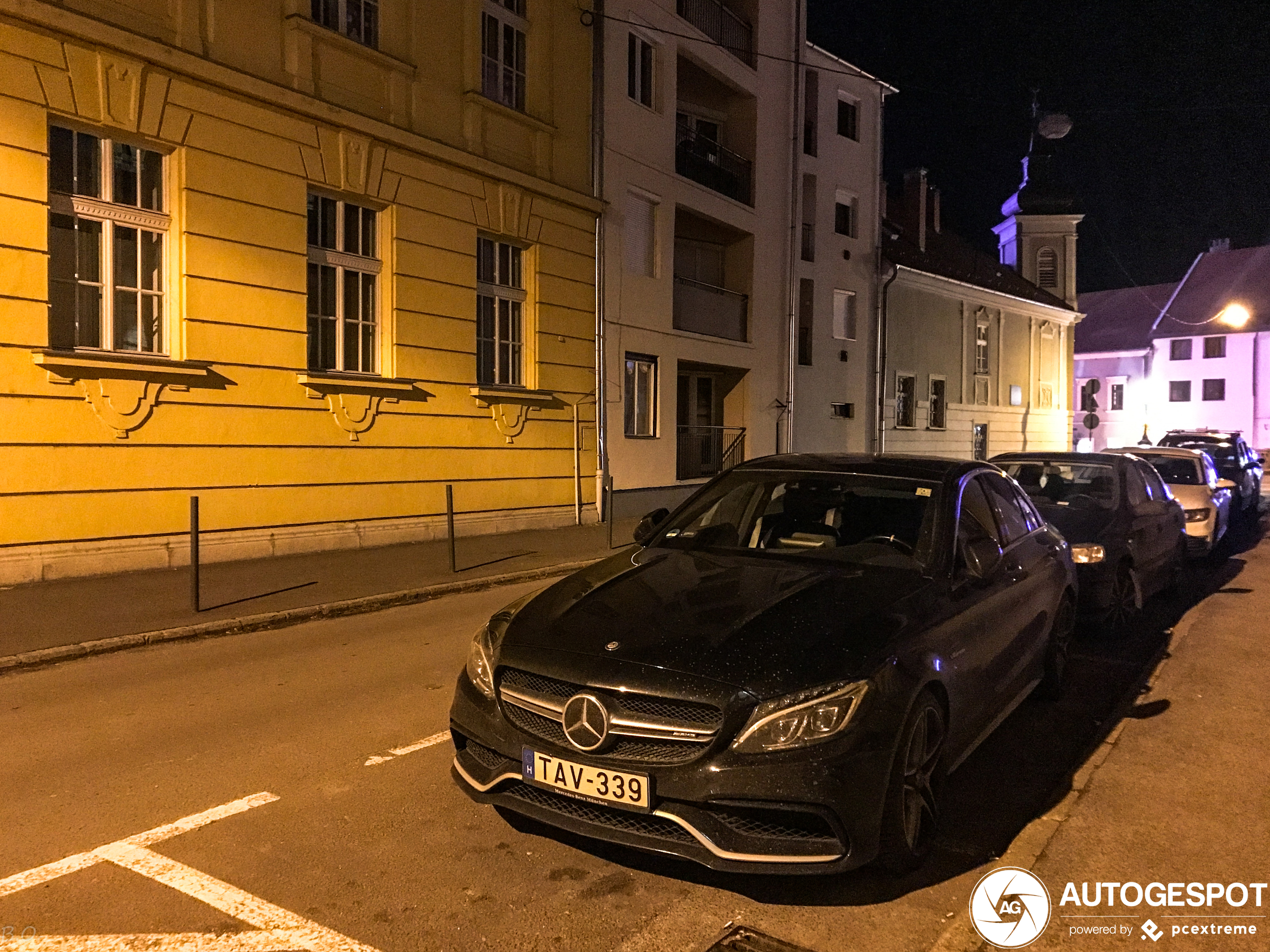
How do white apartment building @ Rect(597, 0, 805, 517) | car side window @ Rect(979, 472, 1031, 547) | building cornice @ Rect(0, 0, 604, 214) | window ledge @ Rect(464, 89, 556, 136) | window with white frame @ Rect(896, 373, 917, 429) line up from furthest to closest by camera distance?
window with white frame @ Rect(896, 373, 917, 429)
white apartment building @ Rect(597, 0, 805, 517)
window ledge @ Rect(464, 89, 556, 136)
building cornice @ Rect(0, 0, 604, 214)
car side window @ Rect(979, 472, 1031, 547)

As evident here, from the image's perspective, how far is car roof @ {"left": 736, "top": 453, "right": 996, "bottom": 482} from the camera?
16.0 ft

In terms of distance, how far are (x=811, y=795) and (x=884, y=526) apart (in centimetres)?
191

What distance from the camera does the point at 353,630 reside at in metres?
8.17

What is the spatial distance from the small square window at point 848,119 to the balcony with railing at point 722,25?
6.02m

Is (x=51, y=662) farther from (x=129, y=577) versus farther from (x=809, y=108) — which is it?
(x=809, y=108)

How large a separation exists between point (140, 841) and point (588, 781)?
1974 millimetres

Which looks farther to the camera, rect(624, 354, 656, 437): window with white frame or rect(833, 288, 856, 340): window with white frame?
rect(833, 288, 856, 340): window with white frame

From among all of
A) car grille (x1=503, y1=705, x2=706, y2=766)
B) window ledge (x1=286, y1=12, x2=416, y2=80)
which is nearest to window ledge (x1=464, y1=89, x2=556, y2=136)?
window ledge (x1=286, y1=12, x2=416, y2=80)

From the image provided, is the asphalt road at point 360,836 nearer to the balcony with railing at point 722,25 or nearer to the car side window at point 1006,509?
the car side window at point 1006,509

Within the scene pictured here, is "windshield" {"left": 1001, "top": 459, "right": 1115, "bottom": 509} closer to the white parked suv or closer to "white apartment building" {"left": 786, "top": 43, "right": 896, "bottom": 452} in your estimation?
the white parked suv

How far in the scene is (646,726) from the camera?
318 centimetres

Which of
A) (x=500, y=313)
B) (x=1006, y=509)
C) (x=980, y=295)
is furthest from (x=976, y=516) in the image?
(x=980, y=295)

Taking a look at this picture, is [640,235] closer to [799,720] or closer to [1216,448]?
[1216,448]

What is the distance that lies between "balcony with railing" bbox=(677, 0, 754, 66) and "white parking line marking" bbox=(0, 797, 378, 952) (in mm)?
18883
